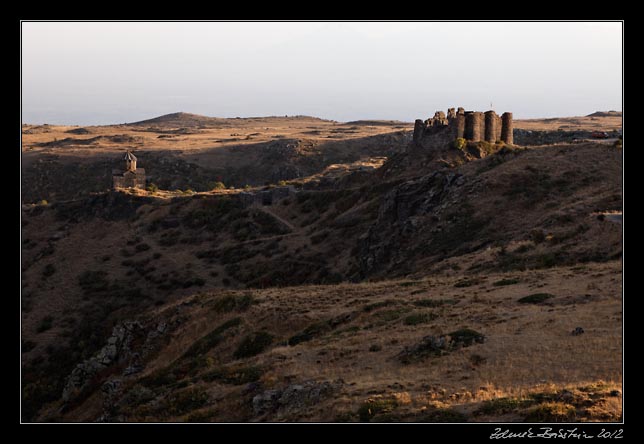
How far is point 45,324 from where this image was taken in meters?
53.0

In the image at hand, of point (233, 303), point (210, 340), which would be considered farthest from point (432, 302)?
point (233, 303)

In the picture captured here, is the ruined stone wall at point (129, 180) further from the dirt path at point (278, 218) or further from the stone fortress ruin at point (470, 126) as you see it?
the stone fortress ruin at point (470, 126)

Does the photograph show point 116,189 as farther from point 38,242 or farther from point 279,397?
point 279,397

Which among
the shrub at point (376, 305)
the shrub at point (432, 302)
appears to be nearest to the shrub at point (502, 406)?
the shrub at point (432, 302)

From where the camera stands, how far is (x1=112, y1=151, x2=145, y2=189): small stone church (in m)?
83.1

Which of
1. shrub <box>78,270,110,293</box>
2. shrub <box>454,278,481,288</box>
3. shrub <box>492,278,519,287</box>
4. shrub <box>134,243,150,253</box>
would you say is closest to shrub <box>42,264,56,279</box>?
shrub <box>78,270,110,293</box>

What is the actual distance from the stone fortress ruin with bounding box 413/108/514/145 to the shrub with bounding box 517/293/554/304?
1736 inches

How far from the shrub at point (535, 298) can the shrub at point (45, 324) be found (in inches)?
1503

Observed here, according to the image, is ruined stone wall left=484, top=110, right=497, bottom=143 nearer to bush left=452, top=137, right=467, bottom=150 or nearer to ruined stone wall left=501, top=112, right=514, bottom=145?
ruined stone wall left=501, top=112, right=514, bottom=145

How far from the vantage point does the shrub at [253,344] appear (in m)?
24.5

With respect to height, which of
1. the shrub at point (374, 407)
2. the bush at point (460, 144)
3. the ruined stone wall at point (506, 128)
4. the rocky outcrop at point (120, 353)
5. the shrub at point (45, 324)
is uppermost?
the ruined stone wall at point (506, 128)

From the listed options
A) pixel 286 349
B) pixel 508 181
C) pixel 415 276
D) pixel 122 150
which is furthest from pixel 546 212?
pixel 122 150

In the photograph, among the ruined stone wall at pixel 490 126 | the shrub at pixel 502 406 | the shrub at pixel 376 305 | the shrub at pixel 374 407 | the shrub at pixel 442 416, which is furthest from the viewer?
the ruined stone wall at pixel 490 126

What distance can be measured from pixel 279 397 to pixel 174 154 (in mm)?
117089
